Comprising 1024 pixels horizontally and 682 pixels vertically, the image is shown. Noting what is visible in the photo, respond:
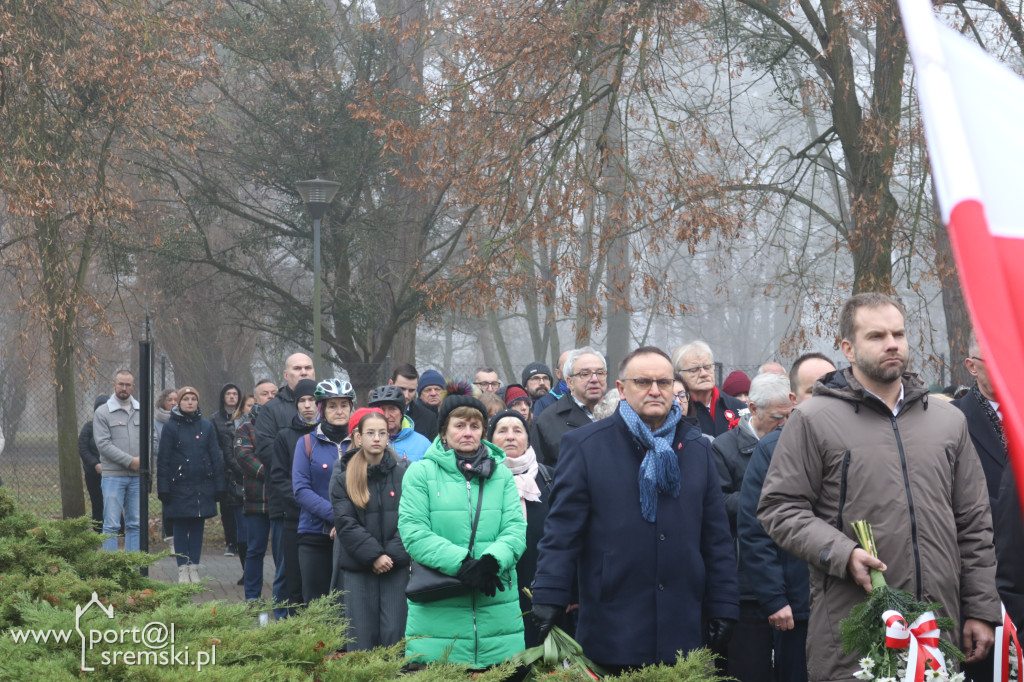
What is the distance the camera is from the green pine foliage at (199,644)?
11.5ft

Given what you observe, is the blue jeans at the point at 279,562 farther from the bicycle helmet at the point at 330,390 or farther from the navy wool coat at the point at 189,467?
the navy wool coat at the point at 189,467

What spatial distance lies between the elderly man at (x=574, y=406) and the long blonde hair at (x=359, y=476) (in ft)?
4.07

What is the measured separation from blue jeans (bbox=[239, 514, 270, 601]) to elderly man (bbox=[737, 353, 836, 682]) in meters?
5.84

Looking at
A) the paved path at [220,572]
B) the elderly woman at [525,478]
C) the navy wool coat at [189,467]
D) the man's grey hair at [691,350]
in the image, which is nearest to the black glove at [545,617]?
the elderly woman at [525,478]

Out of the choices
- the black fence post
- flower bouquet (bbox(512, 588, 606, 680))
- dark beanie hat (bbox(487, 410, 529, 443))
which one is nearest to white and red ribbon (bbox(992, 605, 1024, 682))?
flower bouquet (bbox(512, 588, 606, 680))

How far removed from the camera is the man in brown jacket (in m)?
4.09

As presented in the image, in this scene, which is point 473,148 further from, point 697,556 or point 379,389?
point 697,556

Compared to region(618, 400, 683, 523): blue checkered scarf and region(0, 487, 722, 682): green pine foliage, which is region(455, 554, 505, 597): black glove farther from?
region(618, 400, 683, 523): blue checkered scarf

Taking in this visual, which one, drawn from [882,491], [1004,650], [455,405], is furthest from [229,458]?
[1004,650]

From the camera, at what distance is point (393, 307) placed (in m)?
19.8

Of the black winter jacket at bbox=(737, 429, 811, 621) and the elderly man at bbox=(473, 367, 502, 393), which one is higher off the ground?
the elderly man at bbox=(473, 367, 502, 393)

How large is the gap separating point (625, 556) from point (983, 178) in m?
3.30

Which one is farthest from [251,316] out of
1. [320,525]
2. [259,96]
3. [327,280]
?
[320,525]

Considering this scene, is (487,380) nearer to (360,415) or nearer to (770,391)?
(360,415)
